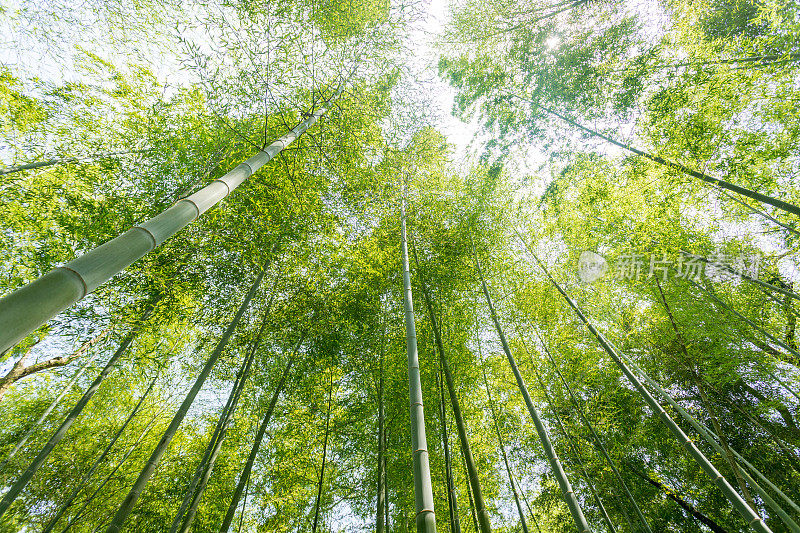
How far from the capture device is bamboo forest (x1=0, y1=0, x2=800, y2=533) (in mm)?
3275

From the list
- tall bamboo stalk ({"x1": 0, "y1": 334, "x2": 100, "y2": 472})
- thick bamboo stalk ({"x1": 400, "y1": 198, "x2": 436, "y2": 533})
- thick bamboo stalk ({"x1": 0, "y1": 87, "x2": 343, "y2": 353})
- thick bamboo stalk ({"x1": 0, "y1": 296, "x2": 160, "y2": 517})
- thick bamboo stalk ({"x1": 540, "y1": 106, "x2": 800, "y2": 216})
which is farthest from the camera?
tall bamboo stalk ({"x1": 0, "y1": 334, "x2": 100, "y2": 472})

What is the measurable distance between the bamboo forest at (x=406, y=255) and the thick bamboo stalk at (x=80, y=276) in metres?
0.48

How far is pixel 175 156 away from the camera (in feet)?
13.8

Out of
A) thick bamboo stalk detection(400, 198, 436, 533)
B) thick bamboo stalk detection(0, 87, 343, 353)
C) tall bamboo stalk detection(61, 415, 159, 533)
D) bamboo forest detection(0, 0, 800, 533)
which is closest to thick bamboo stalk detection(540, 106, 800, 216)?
bamboo forest detection(0, 0, 800, 533)

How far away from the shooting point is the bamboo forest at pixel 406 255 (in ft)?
10.7

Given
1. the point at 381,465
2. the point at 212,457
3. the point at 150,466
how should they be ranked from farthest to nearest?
1. the point at 381,465
2. the point at 212,457
3. the point at 150,466

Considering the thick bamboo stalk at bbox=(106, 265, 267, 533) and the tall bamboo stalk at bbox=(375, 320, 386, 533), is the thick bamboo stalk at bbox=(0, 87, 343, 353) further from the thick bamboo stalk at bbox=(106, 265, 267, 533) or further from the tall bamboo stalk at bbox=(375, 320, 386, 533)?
the tall bamboo stalk at bbox=(375, 320, 386, 533)

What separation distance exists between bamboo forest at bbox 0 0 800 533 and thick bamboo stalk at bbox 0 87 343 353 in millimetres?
480

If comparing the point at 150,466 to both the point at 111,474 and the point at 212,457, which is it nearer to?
the point at 212,457

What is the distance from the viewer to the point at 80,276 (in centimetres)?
88

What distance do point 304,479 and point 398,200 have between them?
4904mm

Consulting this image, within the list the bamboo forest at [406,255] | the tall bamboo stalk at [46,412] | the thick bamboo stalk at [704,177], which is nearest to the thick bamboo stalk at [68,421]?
the bamboo forest at [406,255]

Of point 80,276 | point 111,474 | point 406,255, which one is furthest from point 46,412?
point 80,276

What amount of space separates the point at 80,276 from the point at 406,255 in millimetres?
2512
